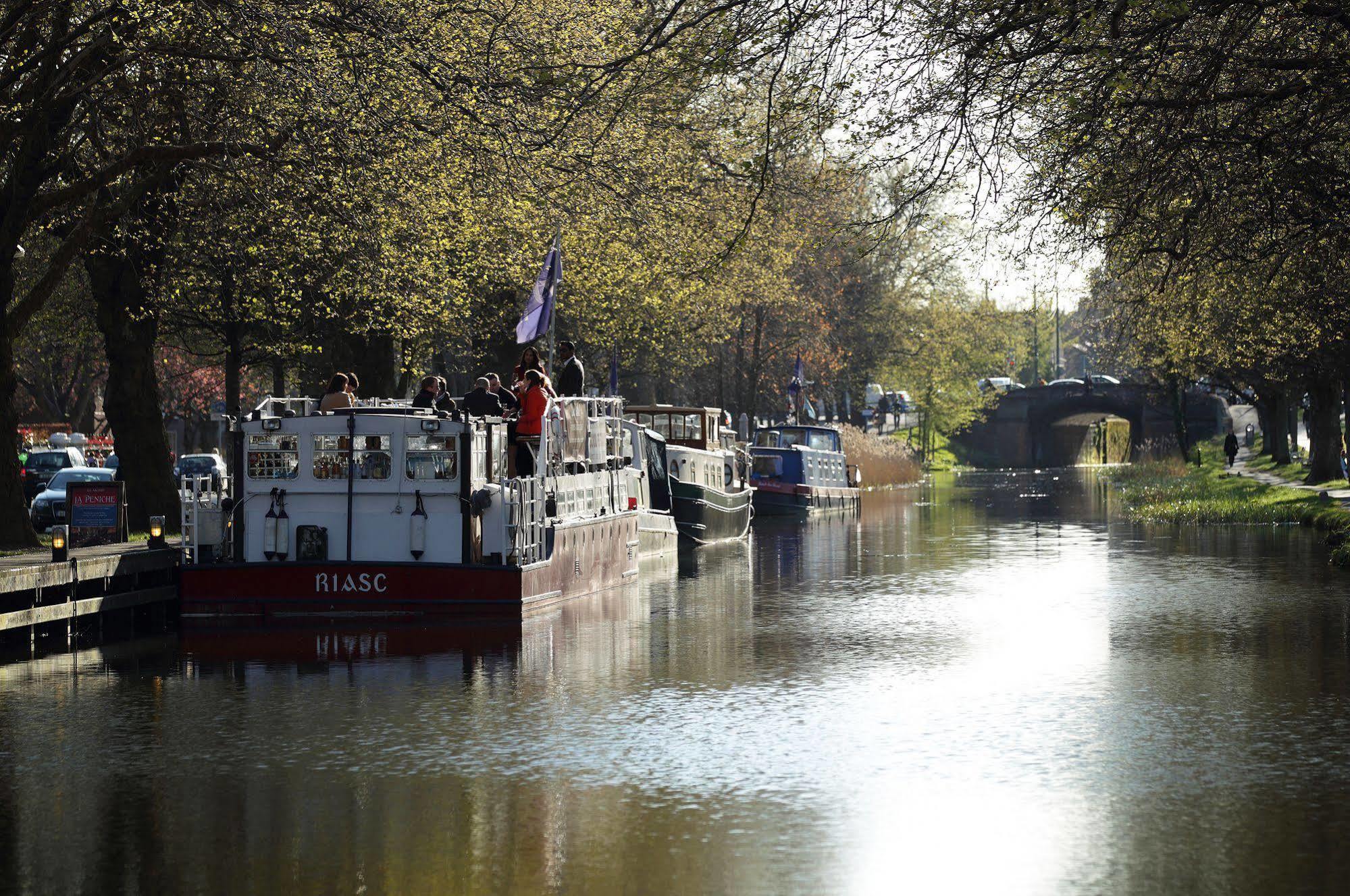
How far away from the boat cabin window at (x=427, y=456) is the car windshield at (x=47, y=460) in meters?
32.6

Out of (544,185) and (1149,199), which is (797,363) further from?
(1149,199)

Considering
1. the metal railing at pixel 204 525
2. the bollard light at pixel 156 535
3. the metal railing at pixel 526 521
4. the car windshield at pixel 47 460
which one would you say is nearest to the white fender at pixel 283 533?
the metal railing at pixel 204 525

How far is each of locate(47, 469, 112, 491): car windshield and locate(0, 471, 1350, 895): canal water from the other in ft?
72.6

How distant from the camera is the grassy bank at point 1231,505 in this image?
41.1 metres

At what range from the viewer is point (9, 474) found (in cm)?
2827

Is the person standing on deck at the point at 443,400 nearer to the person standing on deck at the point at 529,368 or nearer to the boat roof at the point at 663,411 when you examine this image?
the person standing on deck at the point at 529,368

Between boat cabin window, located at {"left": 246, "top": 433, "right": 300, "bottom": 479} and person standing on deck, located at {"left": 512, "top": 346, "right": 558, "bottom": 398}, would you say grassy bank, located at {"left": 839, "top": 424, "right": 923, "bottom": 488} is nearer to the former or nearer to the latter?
person standing on deck, located at {"left": 512, "top": 346, "right": 558, "bottom": 398}

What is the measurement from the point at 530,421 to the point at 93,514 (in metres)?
6.52

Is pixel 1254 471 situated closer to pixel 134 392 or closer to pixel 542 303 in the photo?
pixel 542 303

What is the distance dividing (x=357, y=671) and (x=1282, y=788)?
10.1 metres

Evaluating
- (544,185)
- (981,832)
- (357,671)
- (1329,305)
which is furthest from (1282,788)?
(1329,305)

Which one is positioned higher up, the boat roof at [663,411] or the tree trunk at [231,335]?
the tree trunk at [231,335]

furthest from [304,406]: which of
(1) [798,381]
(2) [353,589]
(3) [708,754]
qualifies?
(1) [798,381]

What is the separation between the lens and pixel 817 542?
43438mm
